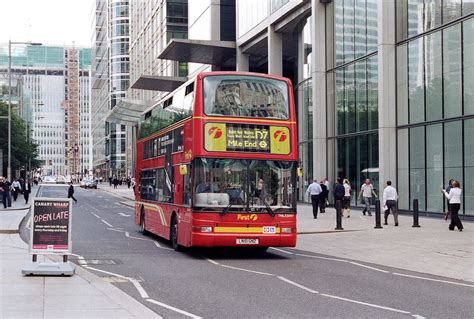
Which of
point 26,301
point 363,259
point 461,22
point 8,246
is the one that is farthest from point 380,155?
point 26,301

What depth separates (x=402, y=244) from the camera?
61.6ft

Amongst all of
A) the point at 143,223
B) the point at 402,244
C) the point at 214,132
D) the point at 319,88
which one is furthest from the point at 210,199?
the point at 319,88

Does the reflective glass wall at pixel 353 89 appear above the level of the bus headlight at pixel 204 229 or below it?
above

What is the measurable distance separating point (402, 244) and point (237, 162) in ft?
21.0

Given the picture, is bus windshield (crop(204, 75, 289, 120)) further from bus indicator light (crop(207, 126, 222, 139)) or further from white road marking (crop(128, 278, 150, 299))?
white road marking (crop(128, 278, 150, 299))

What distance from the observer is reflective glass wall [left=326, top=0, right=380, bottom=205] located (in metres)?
33.7

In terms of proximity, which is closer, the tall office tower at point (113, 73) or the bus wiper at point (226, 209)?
the bus wiper at point (226, 209)

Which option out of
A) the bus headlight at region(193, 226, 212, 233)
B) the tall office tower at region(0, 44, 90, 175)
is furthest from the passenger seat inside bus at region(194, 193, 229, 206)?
the tall office tower at region(0, 44, 90, 175)

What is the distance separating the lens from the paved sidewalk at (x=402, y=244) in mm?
14875

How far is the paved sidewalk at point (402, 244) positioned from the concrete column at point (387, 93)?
4.56 metres

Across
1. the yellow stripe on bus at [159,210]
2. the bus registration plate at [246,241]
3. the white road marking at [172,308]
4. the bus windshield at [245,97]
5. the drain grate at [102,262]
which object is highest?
the bus windshield at [245,97]

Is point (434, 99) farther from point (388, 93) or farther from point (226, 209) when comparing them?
point (226, 209)

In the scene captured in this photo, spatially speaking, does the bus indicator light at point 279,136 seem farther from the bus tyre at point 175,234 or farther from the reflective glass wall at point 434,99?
the reflective glass wall at point 434,99

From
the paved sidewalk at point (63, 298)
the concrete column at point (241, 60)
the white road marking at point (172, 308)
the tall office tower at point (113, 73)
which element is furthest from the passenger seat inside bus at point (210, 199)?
the tall office tower at point (113, 73)
